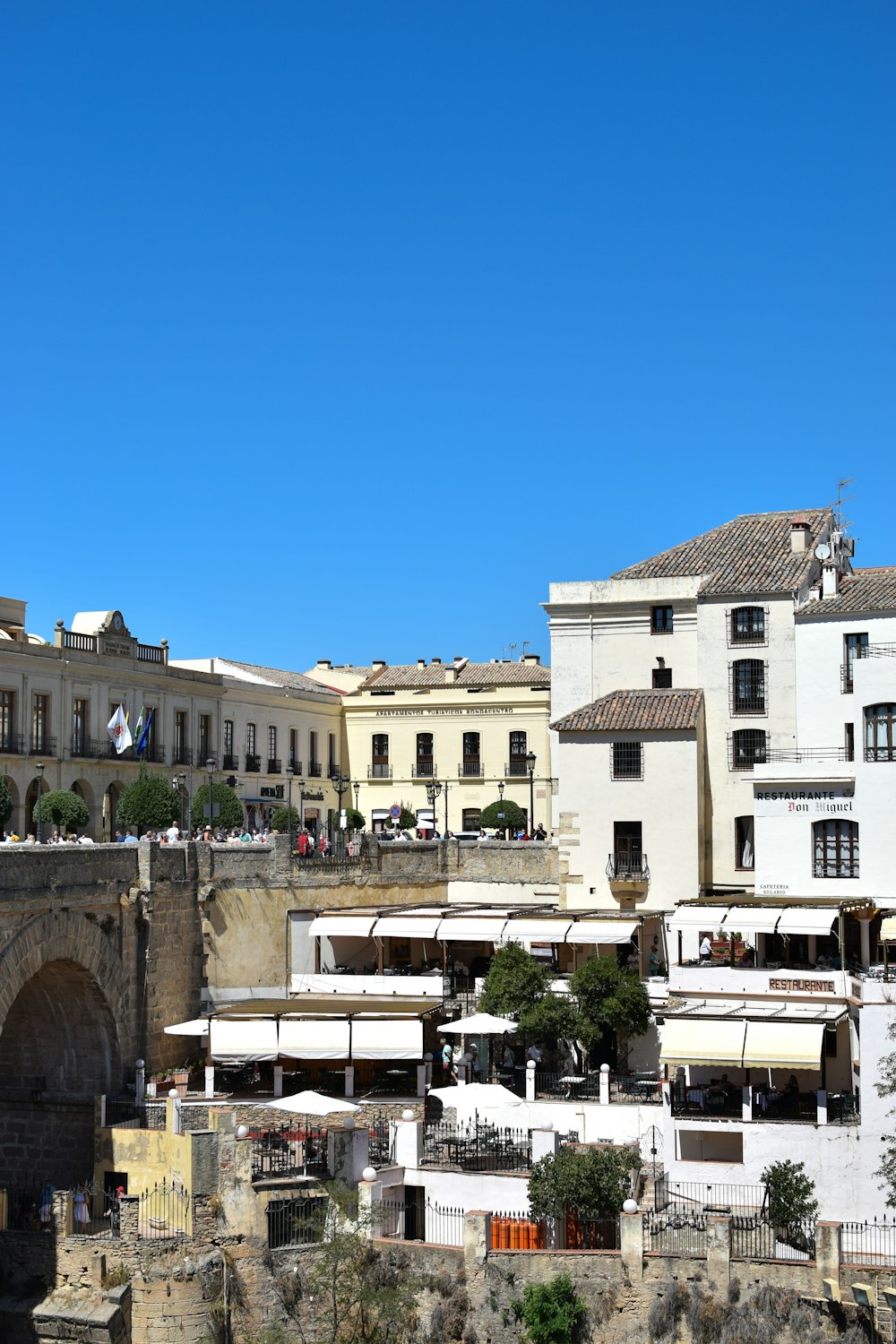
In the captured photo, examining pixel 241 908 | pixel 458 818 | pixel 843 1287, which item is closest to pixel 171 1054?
pixel 241 908

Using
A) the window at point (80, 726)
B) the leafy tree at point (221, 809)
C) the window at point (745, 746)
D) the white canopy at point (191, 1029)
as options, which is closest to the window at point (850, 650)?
the window at point (745, 746)

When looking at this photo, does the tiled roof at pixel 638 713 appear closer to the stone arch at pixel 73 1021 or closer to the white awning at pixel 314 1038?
the white awning at pixel 314 1038

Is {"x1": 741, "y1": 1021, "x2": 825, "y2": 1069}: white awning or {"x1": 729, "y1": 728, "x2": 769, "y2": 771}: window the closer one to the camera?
{"x1": 741, "y1": 1021, "x2": 825, "y2": 1069}: white awning

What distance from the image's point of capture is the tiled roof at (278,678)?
2467 inches

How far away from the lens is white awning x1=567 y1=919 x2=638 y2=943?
3422 centimetres

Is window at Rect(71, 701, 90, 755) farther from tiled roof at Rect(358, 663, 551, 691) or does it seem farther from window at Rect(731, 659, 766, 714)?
window at Rect(731, 659, 766, 714)

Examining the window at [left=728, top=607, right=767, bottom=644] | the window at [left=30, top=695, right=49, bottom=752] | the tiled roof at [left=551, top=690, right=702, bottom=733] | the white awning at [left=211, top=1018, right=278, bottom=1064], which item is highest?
the window at [left=728, top=607, right=767, bottom=644]

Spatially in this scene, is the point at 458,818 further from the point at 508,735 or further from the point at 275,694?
the point at 275,694

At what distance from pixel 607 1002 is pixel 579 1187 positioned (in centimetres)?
601

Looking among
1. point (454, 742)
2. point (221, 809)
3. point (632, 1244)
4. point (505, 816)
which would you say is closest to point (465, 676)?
point (454, 742)

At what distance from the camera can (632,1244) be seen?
989 inches

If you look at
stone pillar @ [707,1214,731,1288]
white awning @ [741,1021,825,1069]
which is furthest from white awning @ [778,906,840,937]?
stone pillar @ [707,1214,731,1288]

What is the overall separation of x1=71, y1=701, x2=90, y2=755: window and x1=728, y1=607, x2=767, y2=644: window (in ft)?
72.1

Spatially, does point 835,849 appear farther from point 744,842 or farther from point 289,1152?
point 289,1152
